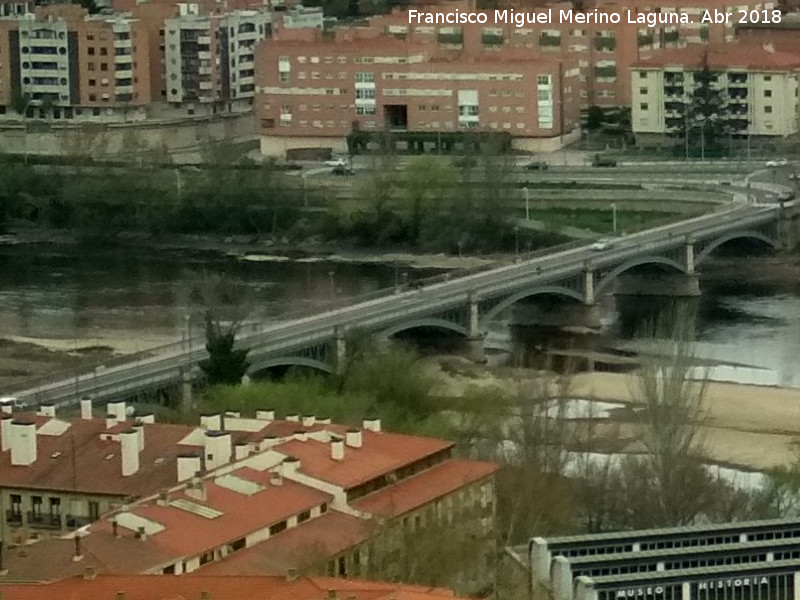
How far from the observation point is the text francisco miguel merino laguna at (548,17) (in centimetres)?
4334

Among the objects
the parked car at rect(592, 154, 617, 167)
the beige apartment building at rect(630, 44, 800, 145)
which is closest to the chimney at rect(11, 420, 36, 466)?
the parked car at rect(592, 154, 617, 167)

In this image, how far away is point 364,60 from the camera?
41.3 meters

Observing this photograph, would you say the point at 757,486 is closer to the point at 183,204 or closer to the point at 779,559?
the point at 779,559

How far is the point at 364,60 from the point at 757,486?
76.2 feet

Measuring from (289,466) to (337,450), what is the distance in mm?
513

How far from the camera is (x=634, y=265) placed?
30.3 metres

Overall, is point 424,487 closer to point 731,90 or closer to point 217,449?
point 217,449

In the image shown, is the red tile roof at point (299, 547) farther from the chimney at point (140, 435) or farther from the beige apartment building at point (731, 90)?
the beige apartment building at point (731, 90)

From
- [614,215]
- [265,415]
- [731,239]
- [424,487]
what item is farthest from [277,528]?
[614,215]

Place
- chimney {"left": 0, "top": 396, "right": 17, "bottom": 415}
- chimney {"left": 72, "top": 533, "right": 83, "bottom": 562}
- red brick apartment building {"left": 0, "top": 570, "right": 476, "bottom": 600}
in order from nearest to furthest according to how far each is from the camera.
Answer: red brick apartment building {"left": 0, "top": 570, "right": 476, "bottom": 600} → chimney {"left": 72, "top": 533, "right": 83, "bottom": 562} → chimney {"left": 0, "top": 396, "right": 17, "bottom": 415}

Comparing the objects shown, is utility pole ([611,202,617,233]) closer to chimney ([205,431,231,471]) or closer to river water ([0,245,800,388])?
river water ([0,245,800,388])

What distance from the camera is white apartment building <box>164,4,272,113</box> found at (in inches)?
1740

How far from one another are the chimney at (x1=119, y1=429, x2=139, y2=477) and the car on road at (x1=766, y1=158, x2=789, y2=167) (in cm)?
2226

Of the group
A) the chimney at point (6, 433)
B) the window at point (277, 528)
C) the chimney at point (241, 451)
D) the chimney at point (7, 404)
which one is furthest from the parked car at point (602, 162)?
the window at point (277, 528)
